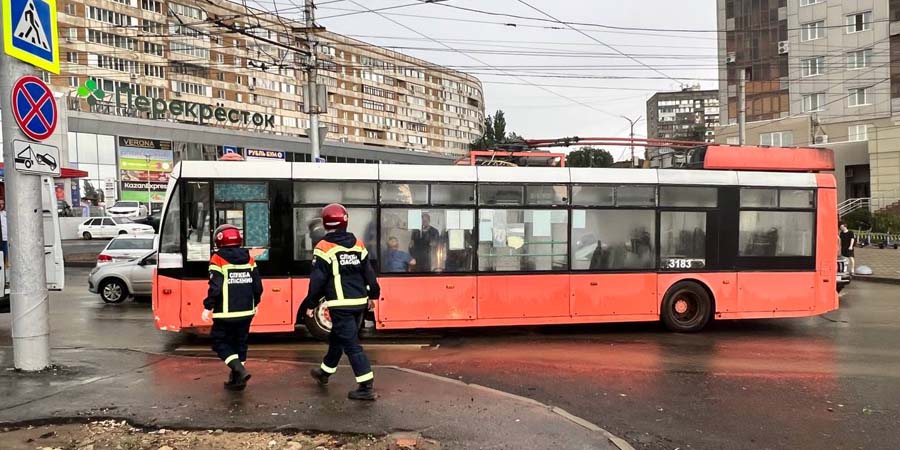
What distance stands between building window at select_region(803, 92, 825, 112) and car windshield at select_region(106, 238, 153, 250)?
2080 inches

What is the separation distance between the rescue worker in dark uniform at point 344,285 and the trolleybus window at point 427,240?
3588 mm

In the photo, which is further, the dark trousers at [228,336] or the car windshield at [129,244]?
the car windshield at [129,244]

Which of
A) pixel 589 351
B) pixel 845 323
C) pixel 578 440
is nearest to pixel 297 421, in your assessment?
pixel 578 440

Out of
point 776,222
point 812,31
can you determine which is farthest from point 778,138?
point 776,222

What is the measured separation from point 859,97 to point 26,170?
57318mm

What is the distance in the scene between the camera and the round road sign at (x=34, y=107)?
635 centimetres

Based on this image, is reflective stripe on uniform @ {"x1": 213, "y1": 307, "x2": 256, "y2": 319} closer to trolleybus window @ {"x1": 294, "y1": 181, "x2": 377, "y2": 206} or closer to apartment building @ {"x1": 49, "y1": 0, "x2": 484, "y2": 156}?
trolleybus window @ {"x1": 294, "y1": 181, "x2": 377, "y2": 206}

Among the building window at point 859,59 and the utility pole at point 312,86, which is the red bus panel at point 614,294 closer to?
the utility pole at point 312,86

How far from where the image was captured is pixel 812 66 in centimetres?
5150

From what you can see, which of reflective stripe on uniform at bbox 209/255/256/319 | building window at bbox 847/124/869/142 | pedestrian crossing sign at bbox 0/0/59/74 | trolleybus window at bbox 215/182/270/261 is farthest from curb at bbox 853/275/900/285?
building window at bbox 847/124/869/142

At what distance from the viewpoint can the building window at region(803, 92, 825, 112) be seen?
51531 mm

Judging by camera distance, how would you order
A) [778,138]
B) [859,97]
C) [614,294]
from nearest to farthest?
[614,294]
[859,97]
[778,138]

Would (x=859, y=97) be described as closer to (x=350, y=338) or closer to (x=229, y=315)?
(x=350, y=338)

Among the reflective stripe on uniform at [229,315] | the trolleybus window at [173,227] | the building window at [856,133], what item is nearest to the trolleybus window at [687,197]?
the reflective stripe on uniform at [229,315]
